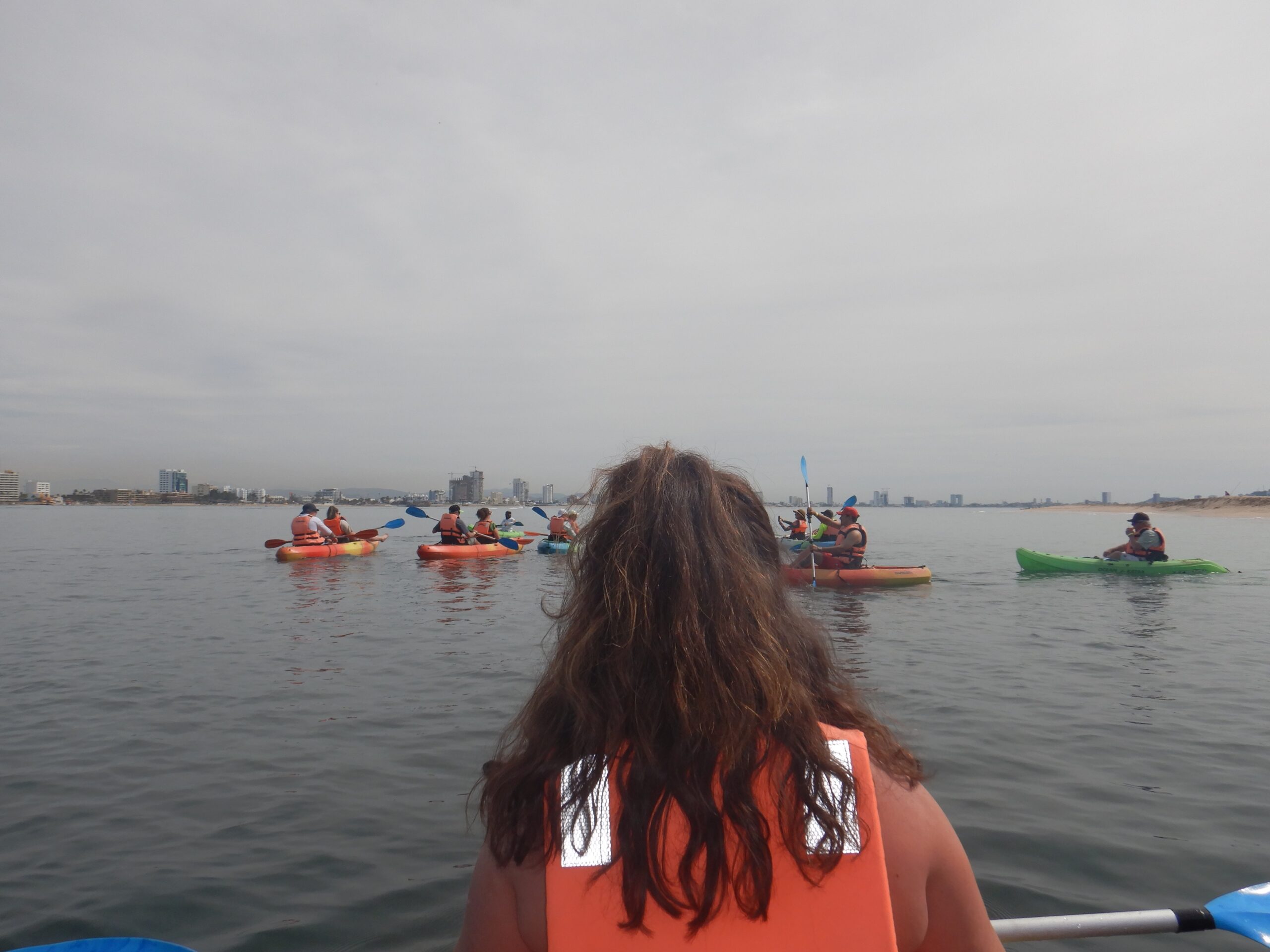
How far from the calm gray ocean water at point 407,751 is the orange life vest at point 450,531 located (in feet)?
30.8

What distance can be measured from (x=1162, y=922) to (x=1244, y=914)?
1.49 ft

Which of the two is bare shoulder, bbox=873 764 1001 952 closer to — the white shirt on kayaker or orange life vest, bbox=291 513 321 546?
the white shirt on kayaker

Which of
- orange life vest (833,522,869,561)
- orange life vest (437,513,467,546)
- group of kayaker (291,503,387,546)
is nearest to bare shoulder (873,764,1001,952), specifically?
orange life vest (833,522,869,561)

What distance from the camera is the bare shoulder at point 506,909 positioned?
1.48m

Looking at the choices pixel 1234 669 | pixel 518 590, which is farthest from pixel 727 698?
pixel 518 590

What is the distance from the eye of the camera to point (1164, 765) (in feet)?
21.0

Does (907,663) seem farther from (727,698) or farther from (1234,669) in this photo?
(727,698)

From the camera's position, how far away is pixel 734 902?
57.1 inches

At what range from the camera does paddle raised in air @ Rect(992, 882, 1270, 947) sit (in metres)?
2.53

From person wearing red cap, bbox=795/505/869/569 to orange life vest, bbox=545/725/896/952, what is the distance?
702 inches

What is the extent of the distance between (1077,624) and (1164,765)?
7699 mm

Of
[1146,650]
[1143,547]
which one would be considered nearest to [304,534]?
[1146,650]

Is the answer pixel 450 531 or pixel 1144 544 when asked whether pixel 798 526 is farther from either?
pixel 450 531

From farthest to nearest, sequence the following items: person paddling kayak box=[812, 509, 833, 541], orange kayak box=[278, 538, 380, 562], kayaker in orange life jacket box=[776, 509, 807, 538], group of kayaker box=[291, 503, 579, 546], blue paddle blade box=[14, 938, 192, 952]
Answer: kayaker in orange life jacket box=[776, 509, 807, 538] < group of kayaker box=[291, 503, 579, 546] < orange kayak box=[278, 538, 380, 562] < person paddling kayak box=[812, 509, 833, 541] < blue paddle blade box=[14, 938, 192, 952]
